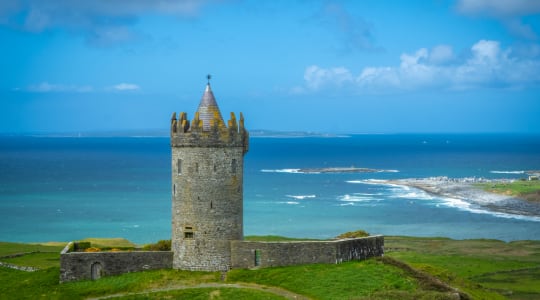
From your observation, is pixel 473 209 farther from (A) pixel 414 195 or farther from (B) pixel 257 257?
(B) pixel 257 257

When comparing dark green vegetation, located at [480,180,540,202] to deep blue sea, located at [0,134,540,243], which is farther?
dark green vegetation, located at [480,180,540,202]

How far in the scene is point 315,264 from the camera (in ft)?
98.8

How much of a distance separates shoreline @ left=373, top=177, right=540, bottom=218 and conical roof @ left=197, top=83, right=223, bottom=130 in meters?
84.1

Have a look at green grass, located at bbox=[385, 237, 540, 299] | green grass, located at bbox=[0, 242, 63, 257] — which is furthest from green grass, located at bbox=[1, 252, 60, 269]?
green grass, located at bbox=[385, 237, 540, 299]

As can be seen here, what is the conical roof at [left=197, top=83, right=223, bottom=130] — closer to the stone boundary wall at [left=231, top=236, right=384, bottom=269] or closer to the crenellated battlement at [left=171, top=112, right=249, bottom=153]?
the crenellated battlement at [left=171, top=112, right=249, bottom=153]

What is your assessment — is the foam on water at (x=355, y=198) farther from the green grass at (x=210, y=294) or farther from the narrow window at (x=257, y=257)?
the green grass at (x=210, y=294)

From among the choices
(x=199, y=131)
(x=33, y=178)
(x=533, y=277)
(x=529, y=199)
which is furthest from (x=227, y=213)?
→ (x=33, y=178)

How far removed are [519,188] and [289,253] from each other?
10867cm

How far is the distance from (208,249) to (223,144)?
4761mm

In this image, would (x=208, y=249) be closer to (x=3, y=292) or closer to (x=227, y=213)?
(x=227, y=213)

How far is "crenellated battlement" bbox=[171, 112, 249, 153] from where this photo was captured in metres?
30.6

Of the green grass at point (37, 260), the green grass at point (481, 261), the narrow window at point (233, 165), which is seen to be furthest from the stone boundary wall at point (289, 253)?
the green grass at point (37, 260)

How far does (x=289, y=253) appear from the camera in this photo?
30.4 meters

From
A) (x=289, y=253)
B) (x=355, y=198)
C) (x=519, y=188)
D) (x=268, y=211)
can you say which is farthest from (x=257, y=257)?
(x=519, y=188)
